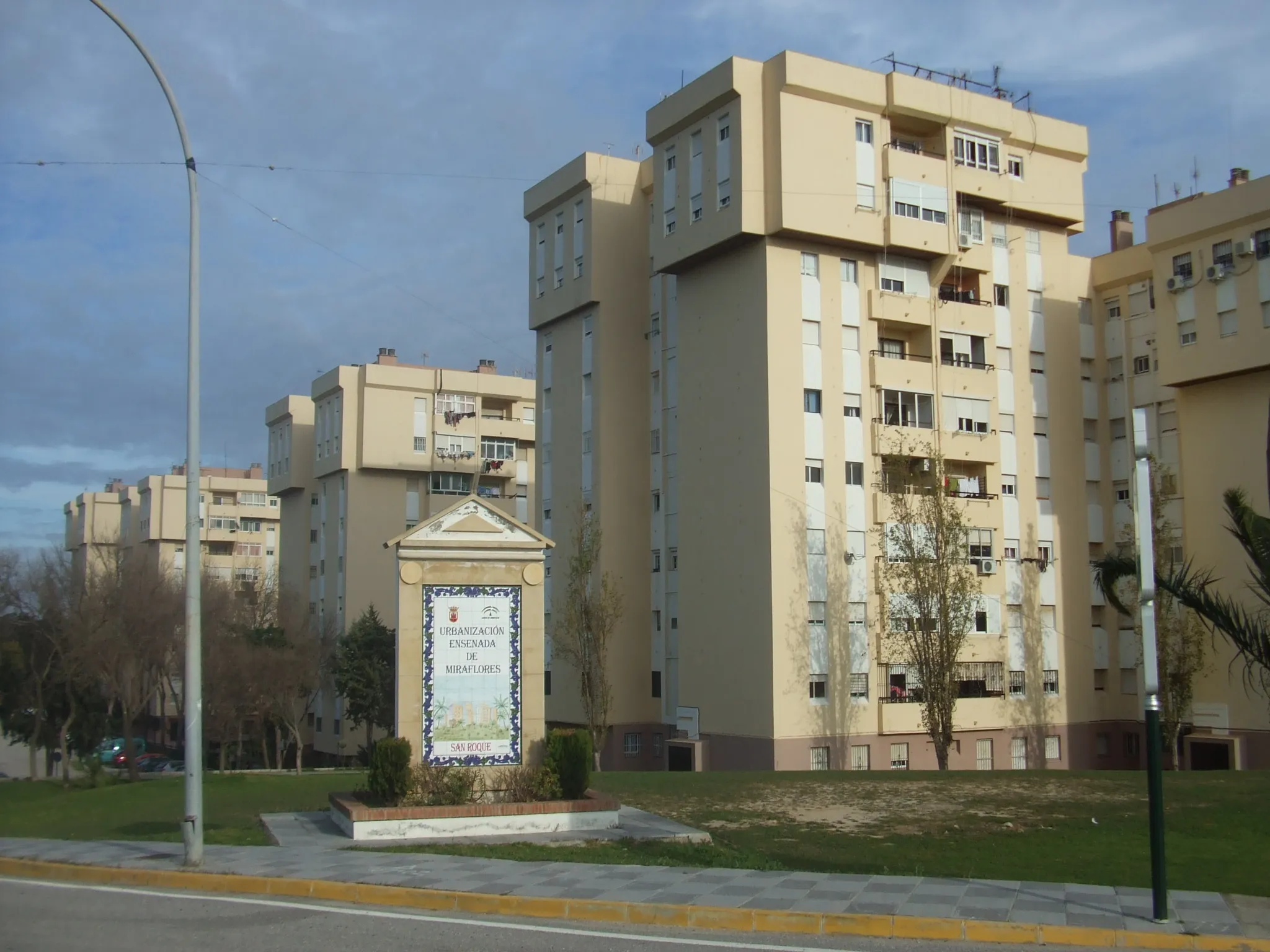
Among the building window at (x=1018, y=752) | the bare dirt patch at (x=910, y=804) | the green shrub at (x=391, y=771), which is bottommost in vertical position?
the building window at (x=1018, y=752)

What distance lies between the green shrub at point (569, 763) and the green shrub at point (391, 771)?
197cm

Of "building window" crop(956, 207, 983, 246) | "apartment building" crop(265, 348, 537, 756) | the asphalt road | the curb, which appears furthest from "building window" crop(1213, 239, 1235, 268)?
"apartment building" crop(265, 348, 537, 756)

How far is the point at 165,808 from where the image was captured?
23875 mm

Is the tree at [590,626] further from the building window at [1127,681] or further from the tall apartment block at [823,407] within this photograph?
the building window at [1127,681]

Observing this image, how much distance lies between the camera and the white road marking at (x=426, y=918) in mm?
9781

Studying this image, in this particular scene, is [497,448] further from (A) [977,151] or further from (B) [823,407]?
(A) [977,151]

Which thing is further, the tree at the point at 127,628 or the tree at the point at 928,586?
the tree at the point at 127,628

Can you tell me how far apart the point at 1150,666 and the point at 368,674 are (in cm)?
4969

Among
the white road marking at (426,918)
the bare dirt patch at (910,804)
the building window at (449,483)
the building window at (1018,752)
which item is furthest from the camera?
the building window at (449,483)

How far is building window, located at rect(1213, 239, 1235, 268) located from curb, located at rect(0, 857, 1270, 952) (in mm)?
32975

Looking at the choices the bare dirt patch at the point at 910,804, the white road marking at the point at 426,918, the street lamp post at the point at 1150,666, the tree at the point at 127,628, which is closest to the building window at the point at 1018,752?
the bare dirt patch at the point at 910,804

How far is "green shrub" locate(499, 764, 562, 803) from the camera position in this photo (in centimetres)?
1691

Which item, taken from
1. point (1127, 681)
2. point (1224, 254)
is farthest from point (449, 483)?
point (1224, 254)

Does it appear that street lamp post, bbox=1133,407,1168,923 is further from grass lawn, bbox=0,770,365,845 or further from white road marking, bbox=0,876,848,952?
grass lawn, bbox=0,770,365,845
